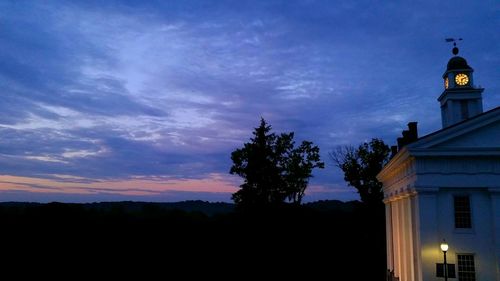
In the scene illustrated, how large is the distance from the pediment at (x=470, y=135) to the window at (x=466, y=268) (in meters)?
6.17

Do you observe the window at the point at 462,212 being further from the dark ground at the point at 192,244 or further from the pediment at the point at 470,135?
the dark ground at the point at 192,244

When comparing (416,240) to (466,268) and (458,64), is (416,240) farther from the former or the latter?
(458,64)

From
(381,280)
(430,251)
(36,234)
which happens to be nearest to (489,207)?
(430,251)

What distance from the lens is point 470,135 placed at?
26.9 m

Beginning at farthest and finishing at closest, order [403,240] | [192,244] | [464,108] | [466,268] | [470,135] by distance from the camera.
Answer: [192,244]
[464,108]
[403,240]
[470,135]
[466,268]

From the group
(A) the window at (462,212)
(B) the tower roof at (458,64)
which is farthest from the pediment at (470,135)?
(B) the tower roof at (458,64)

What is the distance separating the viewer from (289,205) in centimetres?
5978

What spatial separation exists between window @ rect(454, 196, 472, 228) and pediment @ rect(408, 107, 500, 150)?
3.05m

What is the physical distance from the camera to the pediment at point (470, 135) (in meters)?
26.7

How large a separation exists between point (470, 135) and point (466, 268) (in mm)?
7507

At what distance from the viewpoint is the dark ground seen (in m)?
49.2

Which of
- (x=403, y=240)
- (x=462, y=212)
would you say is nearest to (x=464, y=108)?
(x=403, y=240)

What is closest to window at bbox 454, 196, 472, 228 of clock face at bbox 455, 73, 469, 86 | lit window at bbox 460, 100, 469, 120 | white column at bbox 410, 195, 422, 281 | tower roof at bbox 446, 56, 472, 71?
white column at bbox 410, 195, 422, 281

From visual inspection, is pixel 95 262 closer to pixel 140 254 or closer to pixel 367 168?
pixel 140 254
